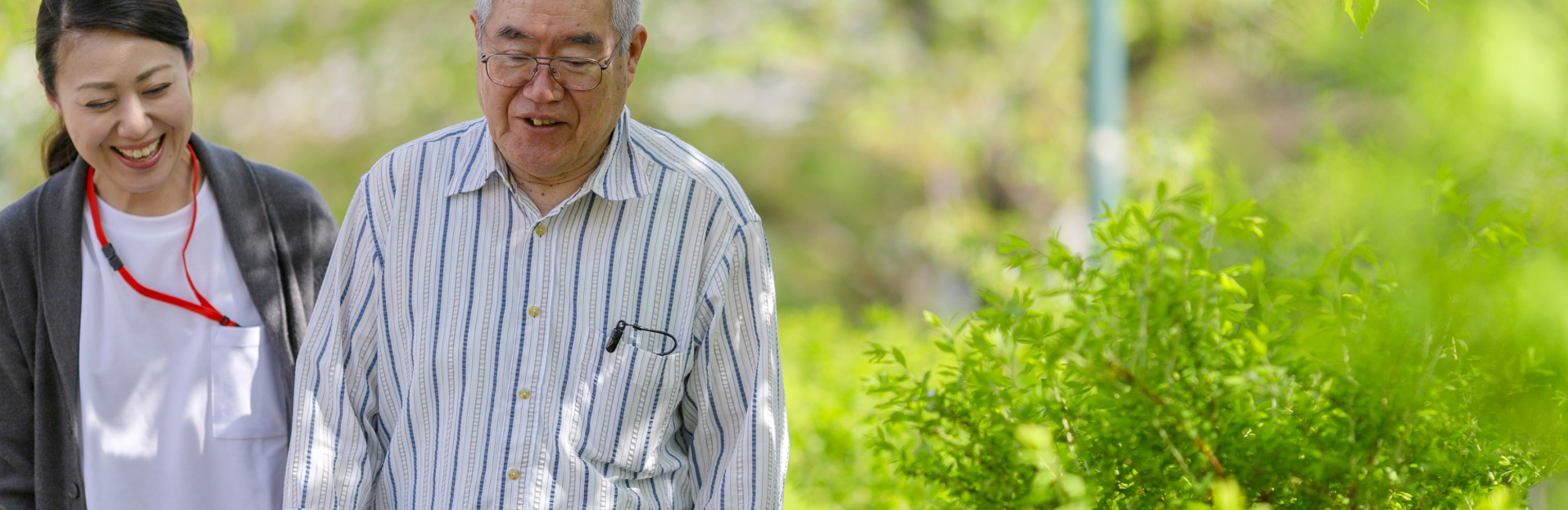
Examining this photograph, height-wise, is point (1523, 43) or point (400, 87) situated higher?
point (400, 87)

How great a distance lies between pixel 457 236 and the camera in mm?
2234

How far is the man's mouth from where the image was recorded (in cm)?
235

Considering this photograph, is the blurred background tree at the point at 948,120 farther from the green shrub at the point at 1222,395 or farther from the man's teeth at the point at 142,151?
the man's teeth at the point at 142,151

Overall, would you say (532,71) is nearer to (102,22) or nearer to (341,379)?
(341,379)

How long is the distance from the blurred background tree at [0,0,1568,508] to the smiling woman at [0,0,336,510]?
476mm

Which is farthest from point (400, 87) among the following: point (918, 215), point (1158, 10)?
point (1158, 10)

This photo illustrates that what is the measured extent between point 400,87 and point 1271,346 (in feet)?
39.6

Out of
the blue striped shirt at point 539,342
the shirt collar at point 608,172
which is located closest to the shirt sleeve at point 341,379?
the blue striped shirt at point 539,342

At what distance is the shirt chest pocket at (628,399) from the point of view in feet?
7.06

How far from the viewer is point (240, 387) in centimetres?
240

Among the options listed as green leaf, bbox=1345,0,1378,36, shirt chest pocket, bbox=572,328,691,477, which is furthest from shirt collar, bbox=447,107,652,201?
green leaf, bbox=1345,0,1378,36

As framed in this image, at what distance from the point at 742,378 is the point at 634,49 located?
62 cm

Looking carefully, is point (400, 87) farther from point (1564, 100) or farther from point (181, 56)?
point (1564, 100)

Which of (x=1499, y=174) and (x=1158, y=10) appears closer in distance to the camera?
(x=1499, y=174)
